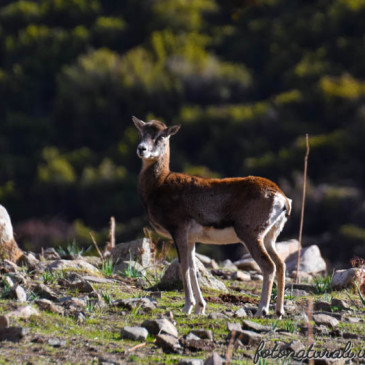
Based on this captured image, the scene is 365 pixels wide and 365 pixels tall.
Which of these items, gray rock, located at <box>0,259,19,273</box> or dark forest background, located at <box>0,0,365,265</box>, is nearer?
gray rock, located at <box>0,259,19,273</box>

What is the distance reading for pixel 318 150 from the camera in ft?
83.2

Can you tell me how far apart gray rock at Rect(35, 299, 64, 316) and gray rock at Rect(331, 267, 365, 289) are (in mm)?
3763

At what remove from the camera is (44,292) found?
7.28 m

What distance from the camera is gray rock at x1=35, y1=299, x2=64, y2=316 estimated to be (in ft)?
21.6

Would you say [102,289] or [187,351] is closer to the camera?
[187,351]

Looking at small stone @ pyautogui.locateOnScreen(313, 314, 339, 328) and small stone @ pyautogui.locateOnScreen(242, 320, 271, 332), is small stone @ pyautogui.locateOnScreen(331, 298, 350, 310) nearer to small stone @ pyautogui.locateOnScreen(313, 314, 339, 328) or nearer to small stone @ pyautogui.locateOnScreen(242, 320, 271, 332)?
small stone @ pyautogui.locateOnScreen(313, 314, 339, 328)

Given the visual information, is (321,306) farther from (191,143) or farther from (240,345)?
(191,143)

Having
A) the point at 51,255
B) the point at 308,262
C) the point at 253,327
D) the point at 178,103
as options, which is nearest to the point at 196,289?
the point at 253,327

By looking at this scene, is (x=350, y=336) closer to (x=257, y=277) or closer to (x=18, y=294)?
(x=18, y=294)

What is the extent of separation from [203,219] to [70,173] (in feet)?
67.5

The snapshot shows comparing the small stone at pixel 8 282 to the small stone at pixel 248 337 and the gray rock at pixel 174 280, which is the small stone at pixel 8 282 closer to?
the gray rock at pixel 174 280

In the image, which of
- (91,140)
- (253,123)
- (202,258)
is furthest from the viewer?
(91,140)

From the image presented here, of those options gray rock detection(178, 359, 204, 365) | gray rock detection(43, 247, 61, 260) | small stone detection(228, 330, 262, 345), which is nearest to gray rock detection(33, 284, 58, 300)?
small stone detection(228, 330, 262, 345)

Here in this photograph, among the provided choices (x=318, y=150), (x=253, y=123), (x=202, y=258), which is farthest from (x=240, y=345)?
(x=253, y=123)
